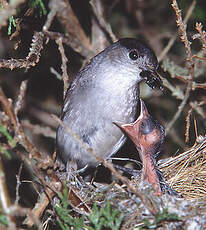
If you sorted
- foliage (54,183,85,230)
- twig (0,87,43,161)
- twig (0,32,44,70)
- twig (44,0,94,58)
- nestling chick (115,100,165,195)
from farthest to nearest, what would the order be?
twig (44,0,94,58) → nestling chick (115,100,165,195) → twig (0,32,44,70) → foliage (54,183,85,230) → twig (0,87,43,161)

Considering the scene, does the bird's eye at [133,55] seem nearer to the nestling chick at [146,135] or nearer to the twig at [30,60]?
the nestling chick at [146,135]

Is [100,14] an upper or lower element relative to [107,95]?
upper

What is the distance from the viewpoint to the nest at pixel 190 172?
290 centimetres

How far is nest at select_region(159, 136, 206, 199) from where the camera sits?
9.52ft

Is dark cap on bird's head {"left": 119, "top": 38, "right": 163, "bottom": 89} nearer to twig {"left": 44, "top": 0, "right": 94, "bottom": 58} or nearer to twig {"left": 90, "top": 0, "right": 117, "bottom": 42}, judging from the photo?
twig {"left": 90, "top": 0, "right": 117, "bottom": 42}

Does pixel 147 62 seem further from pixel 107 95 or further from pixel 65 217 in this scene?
pixel 65 217

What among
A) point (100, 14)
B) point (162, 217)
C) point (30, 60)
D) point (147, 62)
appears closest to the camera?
point (162, 217)

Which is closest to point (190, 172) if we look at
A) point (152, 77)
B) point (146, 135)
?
point (146, 135)

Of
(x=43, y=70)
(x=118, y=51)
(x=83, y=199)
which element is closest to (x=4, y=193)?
(x=83, y=199)

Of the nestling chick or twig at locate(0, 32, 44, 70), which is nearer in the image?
twig at locate(0, 32, 44, 70)

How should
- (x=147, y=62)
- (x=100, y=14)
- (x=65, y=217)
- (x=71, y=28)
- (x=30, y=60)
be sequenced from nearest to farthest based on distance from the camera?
(x=65, y=217) → (x=30, y=60) → (x=147, y=62) → (x=71, y=28) → (x=100, y=14)

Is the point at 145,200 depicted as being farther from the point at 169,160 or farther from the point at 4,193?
the point at 169,160

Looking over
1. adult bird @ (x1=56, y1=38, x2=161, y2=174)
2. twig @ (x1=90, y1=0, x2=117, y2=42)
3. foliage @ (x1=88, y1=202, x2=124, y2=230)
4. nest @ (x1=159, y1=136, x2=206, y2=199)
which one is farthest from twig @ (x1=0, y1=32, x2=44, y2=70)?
nest @ (x1=159, y1=136, x2=206, y2=199)

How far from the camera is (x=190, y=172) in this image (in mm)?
2979
